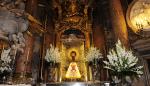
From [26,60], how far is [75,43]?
138 inches

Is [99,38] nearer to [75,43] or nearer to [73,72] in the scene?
[75,43]

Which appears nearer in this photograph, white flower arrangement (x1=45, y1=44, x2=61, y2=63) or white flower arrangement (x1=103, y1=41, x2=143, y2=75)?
white flower arrangement (x1=103, y1=41, x2=143, y2=75)

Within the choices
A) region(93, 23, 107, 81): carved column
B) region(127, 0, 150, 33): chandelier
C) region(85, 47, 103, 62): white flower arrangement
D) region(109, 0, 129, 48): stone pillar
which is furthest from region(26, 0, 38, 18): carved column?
region(127, 0, 150, 33): chandelier

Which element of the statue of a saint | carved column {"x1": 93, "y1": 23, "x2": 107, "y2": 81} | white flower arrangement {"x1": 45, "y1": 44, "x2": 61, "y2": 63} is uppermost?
carved column {"x1": 93, "y1": 23, "x2": 107, "y2": 81}

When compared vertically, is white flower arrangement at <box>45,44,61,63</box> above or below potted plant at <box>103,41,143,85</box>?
above

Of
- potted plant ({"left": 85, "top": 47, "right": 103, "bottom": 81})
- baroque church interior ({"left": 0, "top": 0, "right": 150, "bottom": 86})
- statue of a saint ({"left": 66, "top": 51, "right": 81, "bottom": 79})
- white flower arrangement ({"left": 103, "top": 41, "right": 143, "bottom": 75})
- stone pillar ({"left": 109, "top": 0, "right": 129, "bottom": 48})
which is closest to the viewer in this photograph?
white flower arrangement ({"left": 103, "top": 41, "right": 143, "bottom": 75})

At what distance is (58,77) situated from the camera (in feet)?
29.0

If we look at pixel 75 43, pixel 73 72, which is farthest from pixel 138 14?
pixel 73 72

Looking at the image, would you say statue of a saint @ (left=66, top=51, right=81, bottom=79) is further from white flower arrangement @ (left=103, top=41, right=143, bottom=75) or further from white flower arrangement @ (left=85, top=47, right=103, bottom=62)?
white flower arrangement @ (left=103, top=41, right=143, bottom=75)

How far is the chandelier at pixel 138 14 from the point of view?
8.05 meters

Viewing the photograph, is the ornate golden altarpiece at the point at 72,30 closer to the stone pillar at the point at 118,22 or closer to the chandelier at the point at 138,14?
the stone pillar at the point at 118,22

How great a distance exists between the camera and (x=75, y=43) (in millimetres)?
10008

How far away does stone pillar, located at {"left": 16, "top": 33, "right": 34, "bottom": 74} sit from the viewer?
678 centimetres

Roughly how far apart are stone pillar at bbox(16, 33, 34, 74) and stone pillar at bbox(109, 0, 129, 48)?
12.1ft
